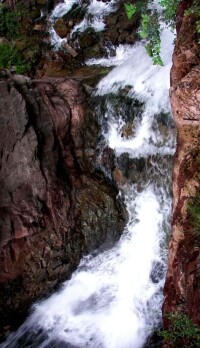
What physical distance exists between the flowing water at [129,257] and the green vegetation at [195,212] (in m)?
2.06

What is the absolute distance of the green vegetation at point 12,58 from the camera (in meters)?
10.3

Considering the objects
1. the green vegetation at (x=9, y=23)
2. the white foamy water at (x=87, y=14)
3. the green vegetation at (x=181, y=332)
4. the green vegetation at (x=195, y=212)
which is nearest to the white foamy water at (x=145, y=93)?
the green vegetation at (x=195, y=212)

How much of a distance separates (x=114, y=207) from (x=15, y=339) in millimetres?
3156

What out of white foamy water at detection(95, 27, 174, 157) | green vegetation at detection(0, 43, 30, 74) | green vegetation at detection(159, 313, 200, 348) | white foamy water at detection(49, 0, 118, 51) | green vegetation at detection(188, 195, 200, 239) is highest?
white foamy water at detection(49, 0, 118, 51)

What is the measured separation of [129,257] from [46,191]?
2086 mm

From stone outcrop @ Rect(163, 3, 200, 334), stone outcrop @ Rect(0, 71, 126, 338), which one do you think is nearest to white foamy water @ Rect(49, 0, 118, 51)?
stone outcrop @ Rect(0, 71, 126, 338)

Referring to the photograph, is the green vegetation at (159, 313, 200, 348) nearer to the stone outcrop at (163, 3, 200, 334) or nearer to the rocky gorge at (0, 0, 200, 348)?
the stone outcrop at (163, 3, 200, 334)

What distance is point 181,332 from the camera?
3.98 metres

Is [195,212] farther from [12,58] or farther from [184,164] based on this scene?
[12,58]

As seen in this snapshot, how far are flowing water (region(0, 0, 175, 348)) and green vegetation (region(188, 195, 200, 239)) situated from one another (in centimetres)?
206

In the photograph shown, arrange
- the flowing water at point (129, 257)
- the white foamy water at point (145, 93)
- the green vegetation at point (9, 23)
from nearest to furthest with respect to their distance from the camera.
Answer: the flowing water at point (129, 257), the white foamy water at point (145, 93), the green vegetation at point (9, 23)

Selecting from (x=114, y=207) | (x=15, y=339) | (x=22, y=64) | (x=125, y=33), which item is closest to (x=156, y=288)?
(x=114, y=207)

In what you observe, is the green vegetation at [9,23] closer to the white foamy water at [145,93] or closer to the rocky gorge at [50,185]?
the rocky gorge at [50,185]

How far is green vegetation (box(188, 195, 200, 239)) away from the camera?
428cm
